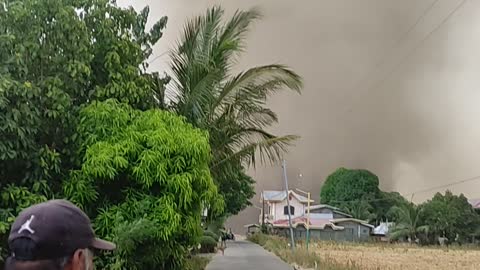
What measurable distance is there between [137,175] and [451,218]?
42.1m

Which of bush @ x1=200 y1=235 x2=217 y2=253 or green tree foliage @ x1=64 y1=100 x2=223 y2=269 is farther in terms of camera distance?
bush @ x1=200 y1=235 x2=217 y2=253

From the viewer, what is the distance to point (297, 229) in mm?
50188

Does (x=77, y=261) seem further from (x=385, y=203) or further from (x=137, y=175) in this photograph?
(x=385, y=203)

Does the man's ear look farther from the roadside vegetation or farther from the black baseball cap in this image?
the roadside vegetation

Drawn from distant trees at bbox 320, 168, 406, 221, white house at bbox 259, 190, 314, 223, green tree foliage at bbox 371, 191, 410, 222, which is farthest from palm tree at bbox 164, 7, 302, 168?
white house at bbox 259, 190, 314, 223

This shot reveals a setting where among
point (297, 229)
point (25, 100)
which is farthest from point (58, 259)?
point (297, 229)

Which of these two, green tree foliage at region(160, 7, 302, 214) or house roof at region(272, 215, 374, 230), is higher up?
house roof at region(272, 215, 374, 230)

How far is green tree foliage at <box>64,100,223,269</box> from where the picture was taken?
25.8ft

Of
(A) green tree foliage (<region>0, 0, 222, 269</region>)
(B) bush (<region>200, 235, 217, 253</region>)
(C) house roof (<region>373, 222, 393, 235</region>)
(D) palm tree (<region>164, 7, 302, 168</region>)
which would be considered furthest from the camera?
(C) house roof (<region>373, 222, 393, 235</region>)

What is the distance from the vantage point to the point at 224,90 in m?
10.6

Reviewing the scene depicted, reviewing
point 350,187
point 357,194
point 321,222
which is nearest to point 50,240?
point 321,222

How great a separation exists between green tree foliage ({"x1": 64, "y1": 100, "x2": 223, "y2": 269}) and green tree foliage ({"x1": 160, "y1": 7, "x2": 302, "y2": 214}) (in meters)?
1.85

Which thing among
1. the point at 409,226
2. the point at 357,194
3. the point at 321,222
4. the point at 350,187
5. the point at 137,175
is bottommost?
the point at 137,175

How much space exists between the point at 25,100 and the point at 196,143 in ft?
6.96
